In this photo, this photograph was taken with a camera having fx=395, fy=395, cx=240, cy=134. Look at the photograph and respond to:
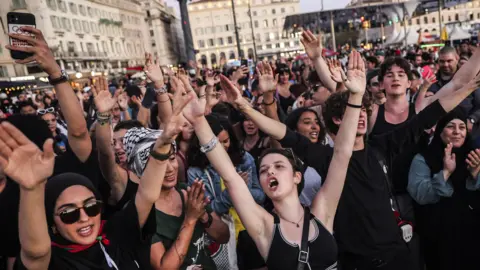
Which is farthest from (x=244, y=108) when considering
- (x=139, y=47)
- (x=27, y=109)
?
(x=139, y=47)

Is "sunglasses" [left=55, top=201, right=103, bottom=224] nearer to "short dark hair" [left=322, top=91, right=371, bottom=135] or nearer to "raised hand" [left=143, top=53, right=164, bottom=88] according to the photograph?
"short dark hair" [left=322, top=91, right=371, bottom=135]

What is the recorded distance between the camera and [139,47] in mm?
73688

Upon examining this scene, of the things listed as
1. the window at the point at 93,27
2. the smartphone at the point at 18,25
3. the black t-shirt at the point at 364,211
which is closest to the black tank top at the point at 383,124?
the black t-shirt at the point at 364,211

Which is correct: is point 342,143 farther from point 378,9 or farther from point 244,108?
point 378,9

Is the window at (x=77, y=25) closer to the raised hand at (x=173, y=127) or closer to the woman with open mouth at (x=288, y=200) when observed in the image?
the woman with open mouth at (x=288, y=200)

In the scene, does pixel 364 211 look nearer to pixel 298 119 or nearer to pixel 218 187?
pixel 218 187

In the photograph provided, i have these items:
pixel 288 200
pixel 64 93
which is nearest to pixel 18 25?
pixel 64 93

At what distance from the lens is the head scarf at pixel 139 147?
2566 millimetres

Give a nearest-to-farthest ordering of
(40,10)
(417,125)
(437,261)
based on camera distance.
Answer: (417,125) → (437,261) → (40,10)

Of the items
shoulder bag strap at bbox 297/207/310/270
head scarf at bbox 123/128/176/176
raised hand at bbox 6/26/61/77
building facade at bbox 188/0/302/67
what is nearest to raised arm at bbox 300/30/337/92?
head scarf at bbox 123/128/176/176

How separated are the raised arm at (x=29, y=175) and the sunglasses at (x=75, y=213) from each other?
0.26 meters

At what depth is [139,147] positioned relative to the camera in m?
2.60

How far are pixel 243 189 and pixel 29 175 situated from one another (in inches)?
51.4

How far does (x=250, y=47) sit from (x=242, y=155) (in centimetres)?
10254
